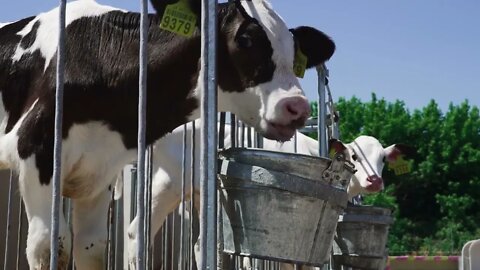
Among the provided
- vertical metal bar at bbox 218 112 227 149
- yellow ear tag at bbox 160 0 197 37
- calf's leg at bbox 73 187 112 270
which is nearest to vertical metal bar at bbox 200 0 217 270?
yellow ear tag at bbox 160 0 197 37

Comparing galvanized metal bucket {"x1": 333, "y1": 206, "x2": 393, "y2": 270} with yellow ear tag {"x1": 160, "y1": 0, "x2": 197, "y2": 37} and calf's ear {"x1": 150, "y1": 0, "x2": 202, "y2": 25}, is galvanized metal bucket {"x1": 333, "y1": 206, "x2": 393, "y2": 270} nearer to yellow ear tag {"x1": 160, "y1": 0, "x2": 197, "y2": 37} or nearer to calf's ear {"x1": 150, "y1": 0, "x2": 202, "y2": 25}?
calf's ear {"x1": 150, "y1": 0, "x2": 202, "y2": 25}

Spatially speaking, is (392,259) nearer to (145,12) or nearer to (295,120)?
(295,120)

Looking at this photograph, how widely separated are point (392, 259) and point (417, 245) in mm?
→ 12952

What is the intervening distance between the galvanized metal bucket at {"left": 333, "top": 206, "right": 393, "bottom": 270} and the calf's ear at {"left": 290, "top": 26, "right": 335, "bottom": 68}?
3.40 feet

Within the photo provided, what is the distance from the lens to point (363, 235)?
464 centimetres

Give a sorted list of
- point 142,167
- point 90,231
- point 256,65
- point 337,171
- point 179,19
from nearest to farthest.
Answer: point 142,167, point 337,171, point 179,19, point 256,65, point 90,231

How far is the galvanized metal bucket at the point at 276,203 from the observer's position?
7.95 ft

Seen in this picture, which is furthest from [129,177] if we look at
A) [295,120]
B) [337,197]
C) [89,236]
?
[337,197]

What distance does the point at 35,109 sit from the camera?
326cm

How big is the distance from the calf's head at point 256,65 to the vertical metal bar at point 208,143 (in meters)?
0.98

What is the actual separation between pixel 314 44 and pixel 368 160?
184 inches

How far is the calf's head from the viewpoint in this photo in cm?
321

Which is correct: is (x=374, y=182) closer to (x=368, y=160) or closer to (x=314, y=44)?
(x=368, y=160)

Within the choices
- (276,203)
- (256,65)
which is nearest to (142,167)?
(276,203)
